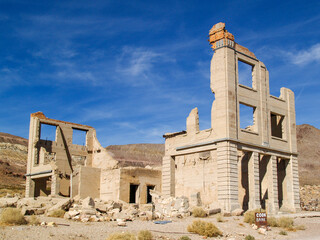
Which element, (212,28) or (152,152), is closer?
(212,28)

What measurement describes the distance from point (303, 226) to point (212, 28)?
537 inches

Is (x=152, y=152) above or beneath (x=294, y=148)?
above

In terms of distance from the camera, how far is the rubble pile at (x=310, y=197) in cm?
3255

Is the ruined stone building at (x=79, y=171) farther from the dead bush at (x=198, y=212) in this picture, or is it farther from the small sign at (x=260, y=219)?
the small sign at (x=260, y=219)

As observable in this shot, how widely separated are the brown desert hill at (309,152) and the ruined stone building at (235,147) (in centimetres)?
2858

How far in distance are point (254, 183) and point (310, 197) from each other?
710 inches

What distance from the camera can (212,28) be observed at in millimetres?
26625

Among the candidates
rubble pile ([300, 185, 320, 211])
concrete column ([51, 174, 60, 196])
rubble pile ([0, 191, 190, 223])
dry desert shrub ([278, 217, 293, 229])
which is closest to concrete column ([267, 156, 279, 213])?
rubble pile ([300, 185, 320, 211])

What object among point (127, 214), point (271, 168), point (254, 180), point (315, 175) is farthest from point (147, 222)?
point (315, 175)

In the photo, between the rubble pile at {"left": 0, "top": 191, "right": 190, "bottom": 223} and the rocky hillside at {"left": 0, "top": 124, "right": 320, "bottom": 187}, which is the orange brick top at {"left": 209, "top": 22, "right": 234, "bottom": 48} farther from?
the rocky hillside at {"left": 0, "top": 124, "right": 320, "bottom": 187}

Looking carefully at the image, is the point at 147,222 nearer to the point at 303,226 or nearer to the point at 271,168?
the point at 303,226

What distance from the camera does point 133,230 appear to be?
14812 millimetres

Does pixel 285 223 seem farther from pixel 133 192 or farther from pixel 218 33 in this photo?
pixel 133 192

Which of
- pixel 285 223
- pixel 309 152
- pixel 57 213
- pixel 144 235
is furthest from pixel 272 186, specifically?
pixel 309 152
